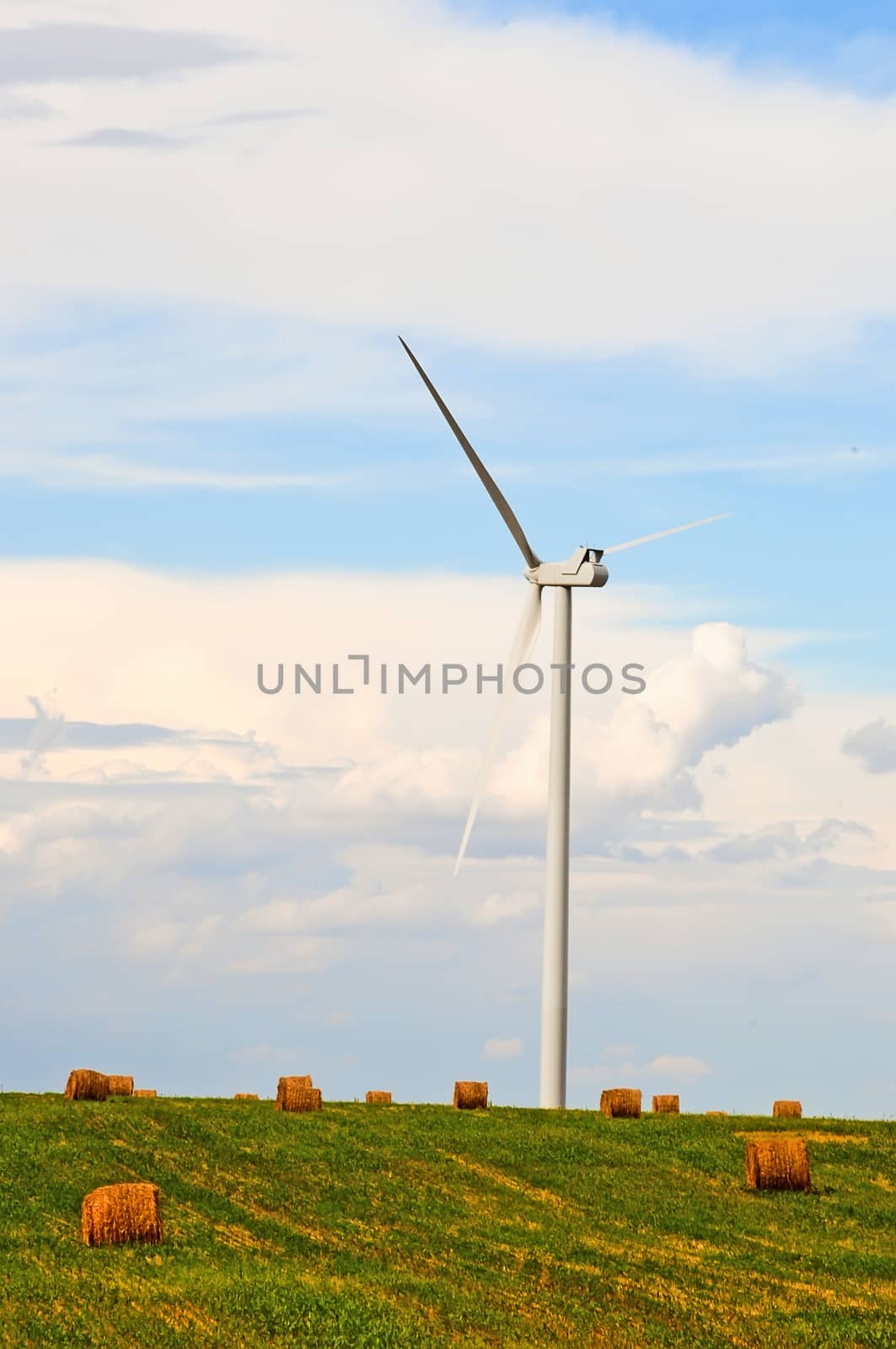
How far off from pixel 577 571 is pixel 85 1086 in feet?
77.4

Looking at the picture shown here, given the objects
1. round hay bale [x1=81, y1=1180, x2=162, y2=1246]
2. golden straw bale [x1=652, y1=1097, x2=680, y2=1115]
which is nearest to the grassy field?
round hay bale [x1=81, y1=1180, x2=162, y2=1246]

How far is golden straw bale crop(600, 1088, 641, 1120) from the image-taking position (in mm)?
47531

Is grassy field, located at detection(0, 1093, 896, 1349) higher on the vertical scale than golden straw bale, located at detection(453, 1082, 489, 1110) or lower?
lower

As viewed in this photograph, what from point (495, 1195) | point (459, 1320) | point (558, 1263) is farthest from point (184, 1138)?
point (459, 1320)

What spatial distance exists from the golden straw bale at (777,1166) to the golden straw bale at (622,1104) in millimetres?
7982

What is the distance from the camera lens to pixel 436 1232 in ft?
108

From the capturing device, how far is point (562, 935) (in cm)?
5378

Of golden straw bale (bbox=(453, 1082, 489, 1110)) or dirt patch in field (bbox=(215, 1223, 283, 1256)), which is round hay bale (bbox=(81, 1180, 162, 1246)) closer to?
dirt patch in field (bbox=(215, 1223, 283, 1256))

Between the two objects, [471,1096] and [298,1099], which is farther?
[471,1096]

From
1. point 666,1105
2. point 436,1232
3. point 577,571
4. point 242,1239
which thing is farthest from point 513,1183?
point 577,571

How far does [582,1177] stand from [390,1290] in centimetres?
1240

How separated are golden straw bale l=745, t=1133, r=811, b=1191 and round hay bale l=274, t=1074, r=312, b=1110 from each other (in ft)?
41.8

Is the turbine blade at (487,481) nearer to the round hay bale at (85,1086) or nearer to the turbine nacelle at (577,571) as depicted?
the turbine nacelle at (577,571)

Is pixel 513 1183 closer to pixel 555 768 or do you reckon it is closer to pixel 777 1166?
pixel 777 1166
